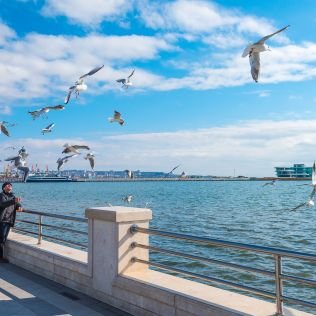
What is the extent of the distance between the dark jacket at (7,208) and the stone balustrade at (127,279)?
1.97 meters

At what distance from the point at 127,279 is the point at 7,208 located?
15.5 feet


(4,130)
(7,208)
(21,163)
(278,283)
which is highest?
(4,130)

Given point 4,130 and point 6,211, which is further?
point 4,130

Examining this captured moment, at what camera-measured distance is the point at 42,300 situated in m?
6.92

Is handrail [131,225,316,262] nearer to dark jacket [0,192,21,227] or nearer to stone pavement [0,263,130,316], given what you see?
stone pavement [0,263,130,316]

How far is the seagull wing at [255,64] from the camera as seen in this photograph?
22.6 ft

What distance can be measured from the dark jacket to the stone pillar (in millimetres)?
3597

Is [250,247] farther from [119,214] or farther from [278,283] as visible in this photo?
[119,214]

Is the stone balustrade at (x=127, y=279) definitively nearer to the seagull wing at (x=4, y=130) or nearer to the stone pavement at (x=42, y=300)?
the stone pavement at (x=42, y=300)

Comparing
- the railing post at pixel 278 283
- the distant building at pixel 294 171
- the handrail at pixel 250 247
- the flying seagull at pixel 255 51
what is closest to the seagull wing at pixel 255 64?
the flying seagull at pixel 255 51

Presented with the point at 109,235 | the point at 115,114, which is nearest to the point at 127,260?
the point at 109,235

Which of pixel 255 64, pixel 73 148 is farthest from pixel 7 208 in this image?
pixel 255 64

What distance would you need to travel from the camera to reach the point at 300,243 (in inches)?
933

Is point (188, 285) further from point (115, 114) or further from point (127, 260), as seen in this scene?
point (115, 114)
